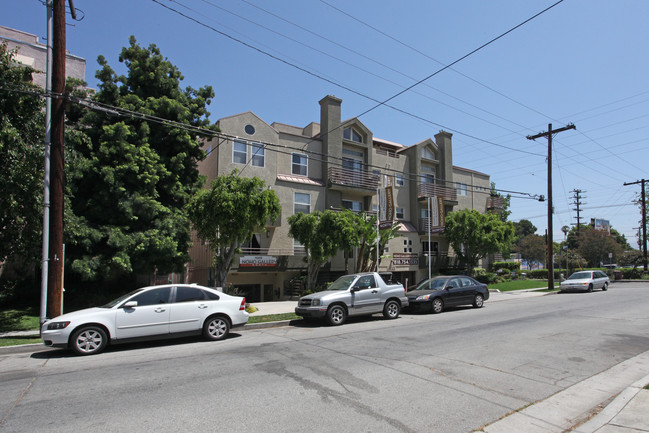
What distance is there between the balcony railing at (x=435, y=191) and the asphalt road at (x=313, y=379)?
66.0ft

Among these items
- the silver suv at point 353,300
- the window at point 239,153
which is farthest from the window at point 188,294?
the window at point 239,153

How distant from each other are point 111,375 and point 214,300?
3.70 m

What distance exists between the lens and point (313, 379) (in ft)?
20.6

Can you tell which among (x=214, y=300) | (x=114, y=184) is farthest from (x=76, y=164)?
(x=214, y=300)

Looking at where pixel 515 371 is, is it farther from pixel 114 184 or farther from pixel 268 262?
pixel 268 262

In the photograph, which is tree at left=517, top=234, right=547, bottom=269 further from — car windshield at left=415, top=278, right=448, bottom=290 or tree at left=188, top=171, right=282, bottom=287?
tree at left=188, top=171, right=282, bottom=287

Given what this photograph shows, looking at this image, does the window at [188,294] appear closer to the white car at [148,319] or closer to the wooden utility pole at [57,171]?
the white car at [148,319]

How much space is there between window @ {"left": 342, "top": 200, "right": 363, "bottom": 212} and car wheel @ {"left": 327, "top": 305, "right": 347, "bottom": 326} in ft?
46.8

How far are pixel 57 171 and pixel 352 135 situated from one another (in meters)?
20.1

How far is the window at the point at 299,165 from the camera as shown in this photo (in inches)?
973

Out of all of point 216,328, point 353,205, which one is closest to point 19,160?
point 216,328

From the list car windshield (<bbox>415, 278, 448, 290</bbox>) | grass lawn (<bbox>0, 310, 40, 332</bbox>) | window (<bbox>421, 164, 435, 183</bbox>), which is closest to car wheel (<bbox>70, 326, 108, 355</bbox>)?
grass lawn (<bbox>0, 310, 40, 332</bbox>)

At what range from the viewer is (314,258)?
2089cm

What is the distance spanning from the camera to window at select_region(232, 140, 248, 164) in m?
22.1
